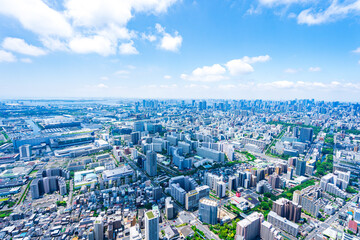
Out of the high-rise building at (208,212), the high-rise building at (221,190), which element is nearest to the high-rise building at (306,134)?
the high-rise building at (221,190)

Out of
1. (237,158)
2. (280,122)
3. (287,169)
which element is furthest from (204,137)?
(280,122)

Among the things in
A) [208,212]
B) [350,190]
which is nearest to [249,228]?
[208,212]

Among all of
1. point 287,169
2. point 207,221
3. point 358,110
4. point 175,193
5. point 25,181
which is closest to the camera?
point 207,221

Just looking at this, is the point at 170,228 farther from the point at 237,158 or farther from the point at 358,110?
the point at 358,110

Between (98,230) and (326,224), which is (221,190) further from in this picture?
(98,230)

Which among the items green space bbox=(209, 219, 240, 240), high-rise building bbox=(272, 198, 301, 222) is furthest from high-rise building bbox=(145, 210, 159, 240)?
high-rise building bbox=(272, 198, 301, 222)

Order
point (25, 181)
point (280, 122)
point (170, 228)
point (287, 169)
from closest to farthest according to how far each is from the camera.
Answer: point (170, 228) < point (25, 181) < point (287, 169) < point (280, 122)
